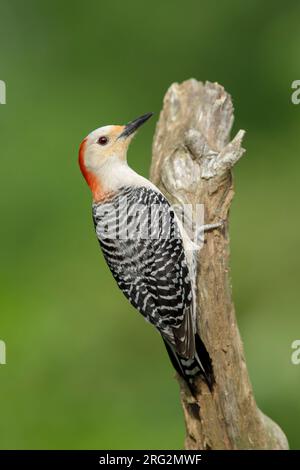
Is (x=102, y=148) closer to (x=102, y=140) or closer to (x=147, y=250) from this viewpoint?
(x=102, y=140)

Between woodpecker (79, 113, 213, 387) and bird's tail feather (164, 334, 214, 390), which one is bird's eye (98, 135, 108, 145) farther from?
bird's tail feather (164, 334, 214, 390)

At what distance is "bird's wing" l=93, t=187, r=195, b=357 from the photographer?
395 centimetres

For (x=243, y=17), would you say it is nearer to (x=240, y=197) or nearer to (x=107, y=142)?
(x=240, y=197)

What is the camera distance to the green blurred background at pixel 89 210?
550 centimetres

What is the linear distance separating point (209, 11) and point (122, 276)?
5006 millimetres

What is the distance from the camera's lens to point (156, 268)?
157 inches

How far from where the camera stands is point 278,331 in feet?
19.1

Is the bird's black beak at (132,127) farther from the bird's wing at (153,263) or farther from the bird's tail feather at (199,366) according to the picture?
the bird's tail feather at (199,366)

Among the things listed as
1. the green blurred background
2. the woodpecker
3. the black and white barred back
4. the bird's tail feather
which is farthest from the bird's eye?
the green blurred background

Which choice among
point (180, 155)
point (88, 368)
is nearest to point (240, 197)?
point (88, 368)

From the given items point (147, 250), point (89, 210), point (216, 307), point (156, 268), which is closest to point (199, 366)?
point (216, 307)

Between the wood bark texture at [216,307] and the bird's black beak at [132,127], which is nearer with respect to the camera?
the wood bark texture at [216,307]
